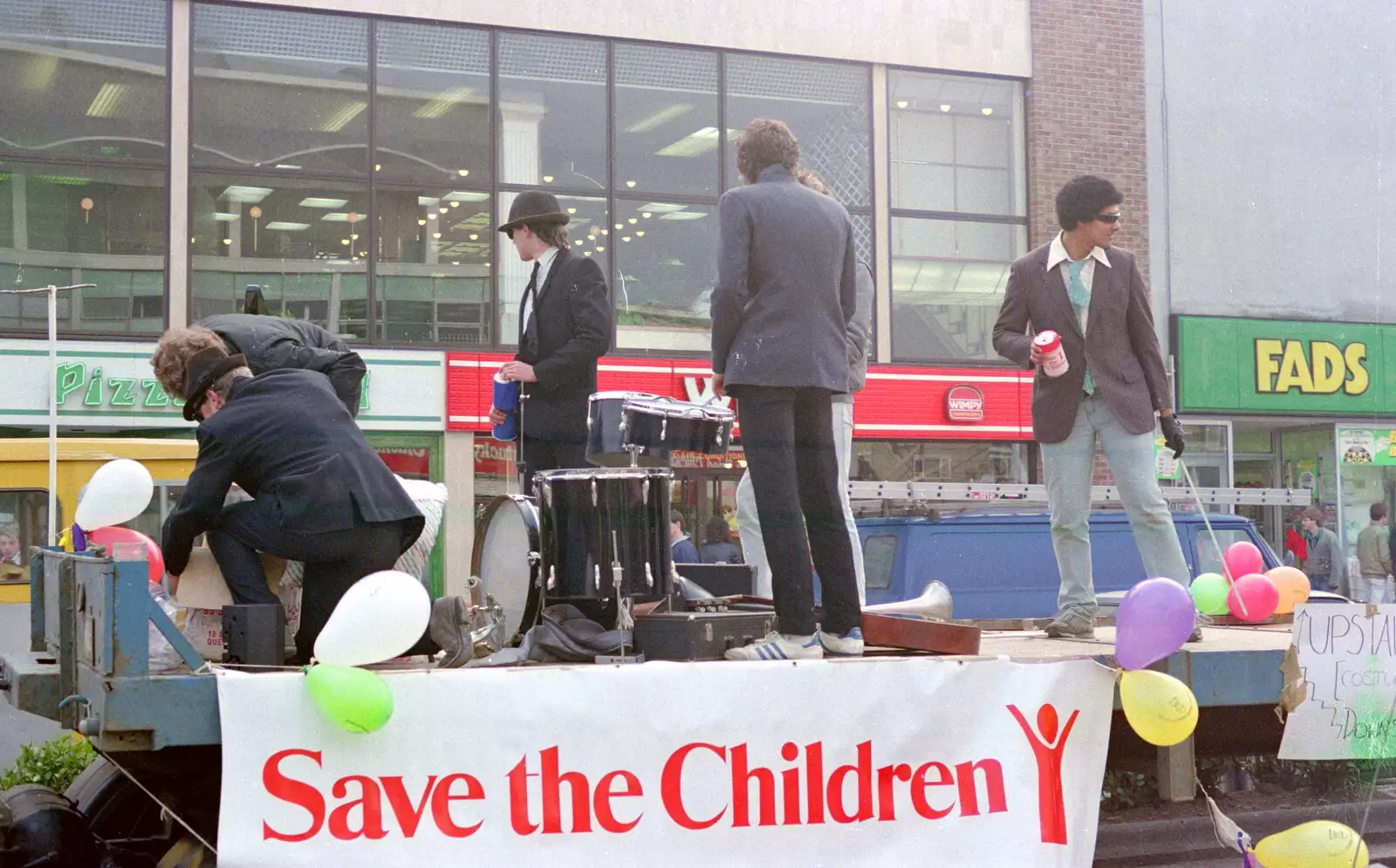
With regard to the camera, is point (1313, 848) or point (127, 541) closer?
point (1313, 848)

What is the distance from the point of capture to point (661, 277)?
55.1 ft

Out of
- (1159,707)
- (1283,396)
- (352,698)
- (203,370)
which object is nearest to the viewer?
(352,698)

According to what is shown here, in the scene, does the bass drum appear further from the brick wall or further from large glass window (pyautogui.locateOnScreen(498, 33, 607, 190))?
the brick wall

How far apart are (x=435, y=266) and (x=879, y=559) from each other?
26.0 ft

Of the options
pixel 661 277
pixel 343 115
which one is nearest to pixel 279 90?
pixel 343 115

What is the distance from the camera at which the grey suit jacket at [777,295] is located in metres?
4.50

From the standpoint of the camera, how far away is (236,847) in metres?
3.42

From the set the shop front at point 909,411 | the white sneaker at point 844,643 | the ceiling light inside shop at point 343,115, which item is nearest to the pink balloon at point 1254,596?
the white sneaker at point 844,643

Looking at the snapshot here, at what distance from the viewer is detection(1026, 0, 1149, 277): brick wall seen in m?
17.8

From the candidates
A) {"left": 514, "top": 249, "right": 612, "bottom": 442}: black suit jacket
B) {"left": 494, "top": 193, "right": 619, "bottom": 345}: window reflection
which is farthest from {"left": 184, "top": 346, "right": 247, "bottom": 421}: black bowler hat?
{"left": 494, "top": 193, "right": 619, "bottom": 345}: window reflection

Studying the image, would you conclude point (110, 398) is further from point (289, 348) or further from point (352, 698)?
point (352, 698)

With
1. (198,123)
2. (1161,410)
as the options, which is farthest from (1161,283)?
(1161,410)

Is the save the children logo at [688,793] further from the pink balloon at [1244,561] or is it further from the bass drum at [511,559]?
the pink balloon at [1244,561]

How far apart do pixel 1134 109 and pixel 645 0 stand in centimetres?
600
